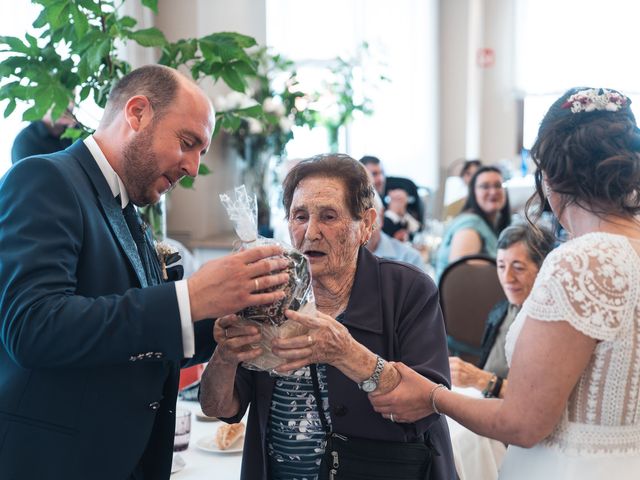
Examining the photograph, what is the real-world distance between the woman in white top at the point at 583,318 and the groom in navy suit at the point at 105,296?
1.61 feet

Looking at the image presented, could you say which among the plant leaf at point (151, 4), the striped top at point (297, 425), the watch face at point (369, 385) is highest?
the plant leaf at point (151, 4)

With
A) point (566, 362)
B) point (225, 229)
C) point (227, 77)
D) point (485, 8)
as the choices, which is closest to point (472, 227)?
point (225, 229)

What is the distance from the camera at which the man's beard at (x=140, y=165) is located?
1528mm

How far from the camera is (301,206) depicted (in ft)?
5.78

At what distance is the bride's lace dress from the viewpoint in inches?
53.6

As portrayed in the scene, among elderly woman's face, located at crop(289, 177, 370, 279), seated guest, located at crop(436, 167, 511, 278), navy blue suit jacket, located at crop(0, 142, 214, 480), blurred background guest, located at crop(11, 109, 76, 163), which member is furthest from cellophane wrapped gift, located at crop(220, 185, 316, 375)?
seated guest, located at crop(436, 167, 511, 278)

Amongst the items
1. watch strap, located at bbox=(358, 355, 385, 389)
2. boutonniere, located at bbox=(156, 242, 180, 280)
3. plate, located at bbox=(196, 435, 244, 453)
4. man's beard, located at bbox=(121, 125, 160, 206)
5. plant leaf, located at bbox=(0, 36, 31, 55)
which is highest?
plant leaf, located at bbox=(0, 36, 31, 55)

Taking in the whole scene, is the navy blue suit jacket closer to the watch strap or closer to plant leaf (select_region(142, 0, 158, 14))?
the watch strap

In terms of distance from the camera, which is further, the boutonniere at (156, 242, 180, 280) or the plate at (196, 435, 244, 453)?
the plate at (196, 435, 244, 453)

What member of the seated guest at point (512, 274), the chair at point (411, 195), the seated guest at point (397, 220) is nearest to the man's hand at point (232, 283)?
the seated guest at point (512, 274)

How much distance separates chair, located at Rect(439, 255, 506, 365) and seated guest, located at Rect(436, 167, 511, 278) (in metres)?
0.67

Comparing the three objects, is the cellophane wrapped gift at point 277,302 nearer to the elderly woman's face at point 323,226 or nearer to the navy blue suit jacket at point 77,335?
the navy blue suit jacket at point 77,335

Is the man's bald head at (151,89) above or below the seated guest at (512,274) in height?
above

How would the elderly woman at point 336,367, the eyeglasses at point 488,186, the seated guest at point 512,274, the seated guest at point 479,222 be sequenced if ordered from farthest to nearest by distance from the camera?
1. the eyeglasses at point 488,186
2. the seated guest at point 479,222
3. the seated guest at point 512,274
4. the elderly woman at point 336,367
